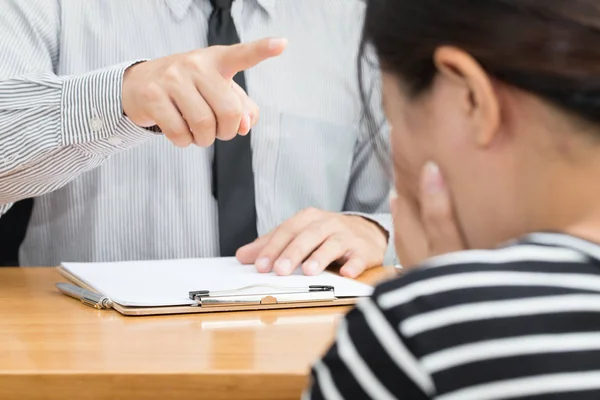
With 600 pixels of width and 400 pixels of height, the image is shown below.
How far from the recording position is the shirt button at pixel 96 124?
1.14 meters

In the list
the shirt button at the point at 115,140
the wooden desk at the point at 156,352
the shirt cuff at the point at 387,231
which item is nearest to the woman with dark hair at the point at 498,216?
the wooden desk at the point at 156,352

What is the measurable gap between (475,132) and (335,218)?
28.6 inches

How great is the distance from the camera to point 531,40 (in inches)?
18.9

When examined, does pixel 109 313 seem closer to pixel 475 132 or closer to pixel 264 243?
pixel 264 243

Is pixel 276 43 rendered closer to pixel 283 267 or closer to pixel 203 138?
pixel 203 138

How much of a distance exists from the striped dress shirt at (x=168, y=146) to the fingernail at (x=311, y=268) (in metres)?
0.32

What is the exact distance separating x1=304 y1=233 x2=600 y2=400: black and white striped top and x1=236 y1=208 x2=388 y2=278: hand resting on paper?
58 centimetres

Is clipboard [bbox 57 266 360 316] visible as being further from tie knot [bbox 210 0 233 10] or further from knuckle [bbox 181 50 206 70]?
tie knot [bbox 210 0 233 10]

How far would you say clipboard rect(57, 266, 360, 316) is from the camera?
875 millimetres

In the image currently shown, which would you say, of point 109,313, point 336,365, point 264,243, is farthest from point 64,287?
point 336,365

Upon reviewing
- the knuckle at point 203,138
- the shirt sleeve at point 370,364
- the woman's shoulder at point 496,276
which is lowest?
the shirt sleeve at point 370,364

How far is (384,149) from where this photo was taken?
2.43 feet

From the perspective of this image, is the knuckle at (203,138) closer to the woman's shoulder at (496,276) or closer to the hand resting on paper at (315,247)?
the hand resting on paper at (315,247)

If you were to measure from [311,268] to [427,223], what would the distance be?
1.51 ft
